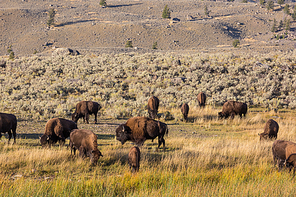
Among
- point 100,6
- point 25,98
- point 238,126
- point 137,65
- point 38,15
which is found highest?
point 100,6

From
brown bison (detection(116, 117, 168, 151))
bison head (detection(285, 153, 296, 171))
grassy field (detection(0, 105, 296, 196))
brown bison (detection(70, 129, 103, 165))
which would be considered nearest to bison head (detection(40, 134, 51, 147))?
grassy field (detection(0, 105, 296, 196))

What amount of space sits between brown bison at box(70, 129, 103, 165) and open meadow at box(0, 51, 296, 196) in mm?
324

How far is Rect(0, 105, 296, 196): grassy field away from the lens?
5984mm

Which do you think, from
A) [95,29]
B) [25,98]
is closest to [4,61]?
[25,98]

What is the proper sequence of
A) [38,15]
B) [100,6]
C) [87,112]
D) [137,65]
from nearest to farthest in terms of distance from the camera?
1. [87,112]
2. [137,65]
3. [38,15]
4. [100,6]

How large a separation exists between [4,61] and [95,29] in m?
59.8

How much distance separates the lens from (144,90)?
28391 mm

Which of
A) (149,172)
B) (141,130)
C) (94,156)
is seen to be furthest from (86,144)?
(149,172)

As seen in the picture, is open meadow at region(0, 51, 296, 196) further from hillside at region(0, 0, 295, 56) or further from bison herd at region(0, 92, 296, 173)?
hillside at region(0, 0, 295, 56)

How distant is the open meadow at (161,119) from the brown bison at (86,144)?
0.32 metres

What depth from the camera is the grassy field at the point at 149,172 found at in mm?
5984

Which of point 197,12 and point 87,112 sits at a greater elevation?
point 197,12

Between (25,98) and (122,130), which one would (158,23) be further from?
(122,130)

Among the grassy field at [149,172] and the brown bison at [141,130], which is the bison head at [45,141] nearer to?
the grassy field at [149,172]
